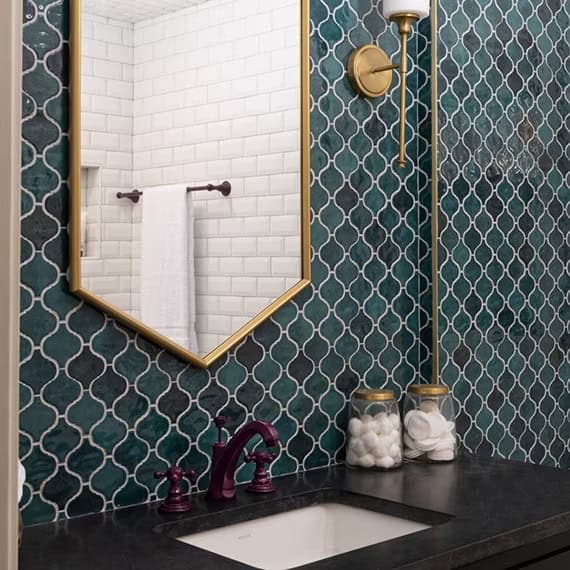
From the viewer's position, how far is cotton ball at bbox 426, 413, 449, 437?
2.17 m

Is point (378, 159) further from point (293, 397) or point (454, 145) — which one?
point (293, 397)

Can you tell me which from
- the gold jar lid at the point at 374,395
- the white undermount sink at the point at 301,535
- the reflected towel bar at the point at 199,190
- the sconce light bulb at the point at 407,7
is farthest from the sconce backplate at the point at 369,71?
the white undermount sink at the point at 301,535

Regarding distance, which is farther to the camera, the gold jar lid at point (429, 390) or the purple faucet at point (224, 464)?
the gold jar lid at point (429, 390)

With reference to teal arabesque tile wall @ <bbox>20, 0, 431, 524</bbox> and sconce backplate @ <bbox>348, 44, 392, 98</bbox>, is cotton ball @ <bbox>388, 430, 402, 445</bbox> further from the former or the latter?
sconce backplate @ <bbox>348, 44, 392, 98</bbox>

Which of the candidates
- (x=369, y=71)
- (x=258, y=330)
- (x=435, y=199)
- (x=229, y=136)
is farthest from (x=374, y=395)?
(x=369, y=71)

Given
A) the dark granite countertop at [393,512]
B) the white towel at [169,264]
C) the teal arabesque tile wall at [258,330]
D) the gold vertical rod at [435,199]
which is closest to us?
the dark granite countertop at [393,512]

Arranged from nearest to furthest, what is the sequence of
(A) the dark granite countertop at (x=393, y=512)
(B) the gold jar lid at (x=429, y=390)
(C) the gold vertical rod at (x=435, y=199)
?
(A) the dark granite countertop at (x=393, y=512) → (B) the gold jar lid at (x=429, y=390) → (C) the gold vertical rod at (x=435, y=199)

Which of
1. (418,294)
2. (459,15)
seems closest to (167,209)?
(418,294)

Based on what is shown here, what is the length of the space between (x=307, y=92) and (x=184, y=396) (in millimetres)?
764

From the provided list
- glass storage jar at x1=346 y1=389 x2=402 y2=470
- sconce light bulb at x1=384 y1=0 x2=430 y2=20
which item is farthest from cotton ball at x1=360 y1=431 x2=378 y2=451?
sconce light bulb at x1=384 y1=0 x2=430 y2=20

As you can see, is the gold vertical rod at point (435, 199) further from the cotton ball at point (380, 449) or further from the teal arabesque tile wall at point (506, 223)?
the cotton ball at point (380, 449)

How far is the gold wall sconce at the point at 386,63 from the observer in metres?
2.19

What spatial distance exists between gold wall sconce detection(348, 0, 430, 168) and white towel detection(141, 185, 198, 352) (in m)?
0.62

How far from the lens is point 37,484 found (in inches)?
66.1
